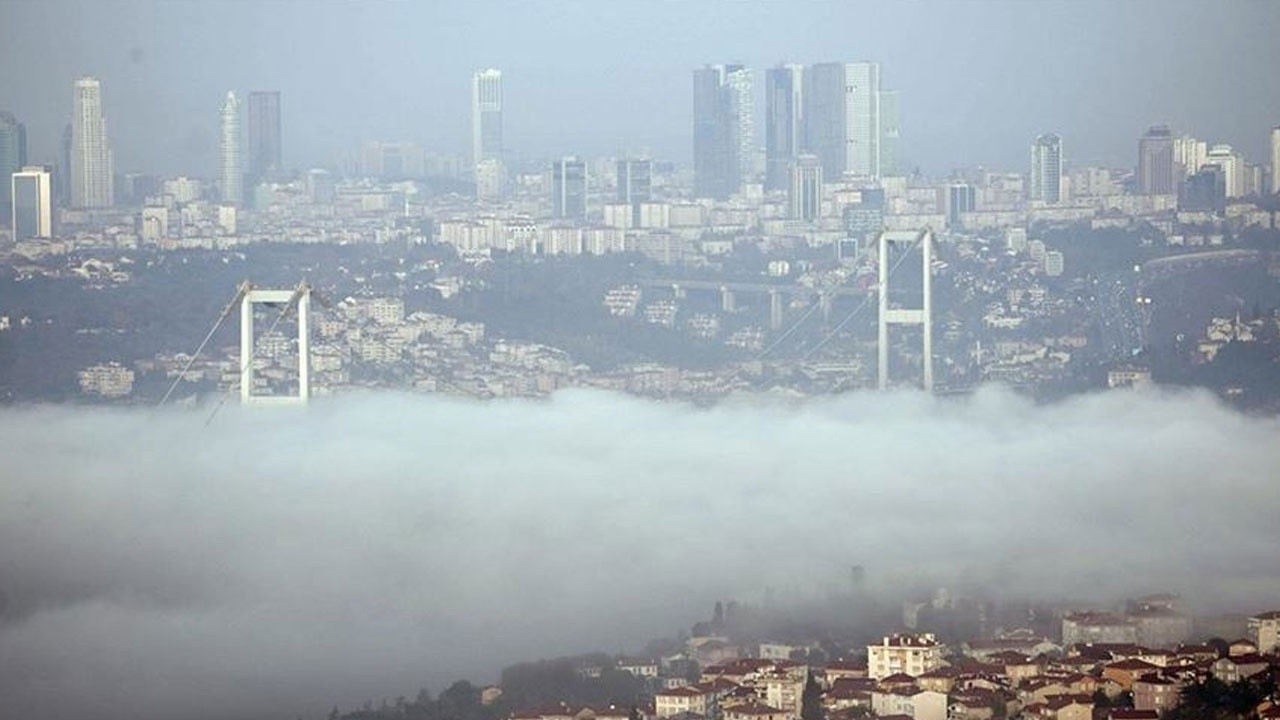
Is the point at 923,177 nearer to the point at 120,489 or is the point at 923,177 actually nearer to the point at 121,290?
the point at 121,290

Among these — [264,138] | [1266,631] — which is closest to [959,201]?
[264,138]

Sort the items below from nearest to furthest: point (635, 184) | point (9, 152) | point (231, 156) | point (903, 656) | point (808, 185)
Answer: point (903, 656) < point (9, 152) < point (231, 156) < point (808, 185) < point (635, 184)

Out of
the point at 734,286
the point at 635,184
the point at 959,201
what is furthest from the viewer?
the point at 635,184

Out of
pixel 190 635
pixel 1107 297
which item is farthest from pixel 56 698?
pixel 1107 297

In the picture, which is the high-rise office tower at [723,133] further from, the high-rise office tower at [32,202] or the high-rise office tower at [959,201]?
the high-rise office tower at [32,202]

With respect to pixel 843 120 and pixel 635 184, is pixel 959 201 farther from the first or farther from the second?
pixel 635 184

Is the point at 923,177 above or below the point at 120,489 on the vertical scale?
above
